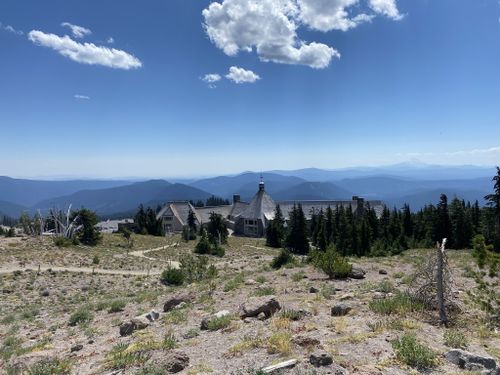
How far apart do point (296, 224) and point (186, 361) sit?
1811 inches

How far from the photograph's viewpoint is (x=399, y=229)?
180 ft

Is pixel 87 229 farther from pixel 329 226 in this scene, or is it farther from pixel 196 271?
pixel 329 226

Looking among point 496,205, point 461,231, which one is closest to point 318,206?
point 461,231

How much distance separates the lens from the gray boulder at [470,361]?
636 cm

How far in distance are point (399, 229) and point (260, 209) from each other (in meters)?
30.8

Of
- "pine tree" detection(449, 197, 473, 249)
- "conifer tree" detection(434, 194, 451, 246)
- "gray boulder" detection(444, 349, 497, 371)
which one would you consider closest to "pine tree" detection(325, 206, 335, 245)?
"conifer tree" detection(434, 194, 451, 246)

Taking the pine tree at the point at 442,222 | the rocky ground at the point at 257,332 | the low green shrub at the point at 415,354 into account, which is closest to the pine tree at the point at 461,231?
the pine tree at the point at 442,222

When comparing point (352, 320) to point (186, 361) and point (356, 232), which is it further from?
point (356, 232)

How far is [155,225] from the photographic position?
234ft

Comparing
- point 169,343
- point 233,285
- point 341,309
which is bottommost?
point 233,285

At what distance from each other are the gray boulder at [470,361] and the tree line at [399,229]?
31.5 m

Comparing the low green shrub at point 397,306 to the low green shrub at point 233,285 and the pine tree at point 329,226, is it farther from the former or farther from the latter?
the pine tree at point 329,226

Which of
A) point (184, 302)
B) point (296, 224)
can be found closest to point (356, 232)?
point (296, 224)

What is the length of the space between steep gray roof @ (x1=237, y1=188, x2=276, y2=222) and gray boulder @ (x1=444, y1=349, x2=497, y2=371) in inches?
2768
